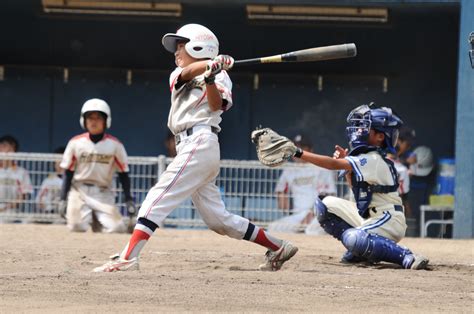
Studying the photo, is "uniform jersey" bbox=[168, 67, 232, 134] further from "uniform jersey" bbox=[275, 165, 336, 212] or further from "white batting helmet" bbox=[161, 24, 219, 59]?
"uniform jersey" bbox=[275, 165, 336, 212]

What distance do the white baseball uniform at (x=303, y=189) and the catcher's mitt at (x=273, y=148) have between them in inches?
197

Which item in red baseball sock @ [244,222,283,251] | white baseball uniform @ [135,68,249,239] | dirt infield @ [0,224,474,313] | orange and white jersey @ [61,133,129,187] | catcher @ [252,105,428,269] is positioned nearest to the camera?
dirt infield @ [0,224,474,313]


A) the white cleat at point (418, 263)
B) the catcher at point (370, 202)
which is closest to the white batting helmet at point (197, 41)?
the catcher at point (370, 202)

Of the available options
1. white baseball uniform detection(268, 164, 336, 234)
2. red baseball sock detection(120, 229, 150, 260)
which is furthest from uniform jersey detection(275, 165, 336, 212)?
red baseball sock detection(120, 229, 150, 260)

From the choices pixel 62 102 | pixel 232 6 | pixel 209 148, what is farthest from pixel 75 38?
pixel 209 148

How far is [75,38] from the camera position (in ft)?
49.1

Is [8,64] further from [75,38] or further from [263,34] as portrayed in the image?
[263,34]

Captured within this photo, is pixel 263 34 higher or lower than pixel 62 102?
higher

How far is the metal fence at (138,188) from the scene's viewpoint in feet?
41.4

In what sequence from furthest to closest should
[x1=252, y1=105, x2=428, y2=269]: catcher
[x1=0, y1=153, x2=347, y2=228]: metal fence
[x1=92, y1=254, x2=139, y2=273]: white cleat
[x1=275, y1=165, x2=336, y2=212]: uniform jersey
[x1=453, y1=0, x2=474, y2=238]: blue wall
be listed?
1. [x1=0, y1=153, x2=347, y2=228]: metal fence
2. [x1=275, y1=165, x2=336, y2=212]: uniform jersey
3. [x1=453, y1=0, x2=474, y2=238]: blue wall
4. [x1=252, y1=105, x2=428, y2=269]: catcher
5. [x1=92, y1=254, x2=139, y2=273]: white cleat

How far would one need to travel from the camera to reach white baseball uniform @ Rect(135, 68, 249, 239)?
7148mm

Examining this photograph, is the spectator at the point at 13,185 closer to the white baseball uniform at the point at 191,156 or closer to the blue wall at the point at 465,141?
the blue wall at the point at 465,141

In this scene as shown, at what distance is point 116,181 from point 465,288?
682 cm

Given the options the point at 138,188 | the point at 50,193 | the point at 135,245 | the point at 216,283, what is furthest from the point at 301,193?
the point at 216,283
